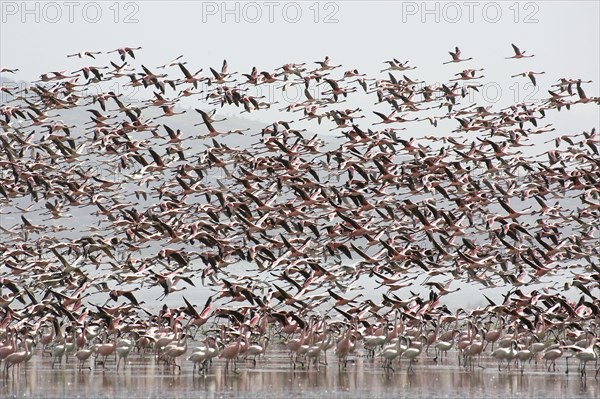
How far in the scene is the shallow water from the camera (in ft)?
78.2

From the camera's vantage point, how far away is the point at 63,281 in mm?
37938

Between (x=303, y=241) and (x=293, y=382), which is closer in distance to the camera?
(x=293, y=382)

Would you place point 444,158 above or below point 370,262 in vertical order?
above

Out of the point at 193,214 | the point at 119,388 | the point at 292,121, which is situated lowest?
the point at 119,388

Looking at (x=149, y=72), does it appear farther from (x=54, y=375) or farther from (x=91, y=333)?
(x=54, y=375)

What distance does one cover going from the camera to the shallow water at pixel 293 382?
2383cm

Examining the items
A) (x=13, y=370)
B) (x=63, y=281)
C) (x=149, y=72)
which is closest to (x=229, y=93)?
(x=149, y=72)

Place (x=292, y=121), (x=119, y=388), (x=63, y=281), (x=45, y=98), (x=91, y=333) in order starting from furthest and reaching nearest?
1. (x=292, y=121)
2. (x=45, y=98)
3. (x=63, y=281)
4. (x=91, y=333)
5. (x=119, y=388)

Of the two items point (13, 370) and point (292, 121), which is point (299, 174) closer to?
point (292, 121)

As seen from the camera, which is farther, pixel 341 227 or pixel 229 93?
pixel 229 93

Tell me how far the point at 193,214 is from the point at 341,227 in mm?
6773

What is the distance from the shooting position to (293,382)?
26.0 m

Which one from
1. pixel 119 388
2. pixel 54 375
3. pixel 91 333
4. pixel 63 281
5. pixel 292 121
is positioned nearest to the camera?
pixel 119 388

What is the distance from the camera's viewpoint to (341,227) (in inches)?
1574
